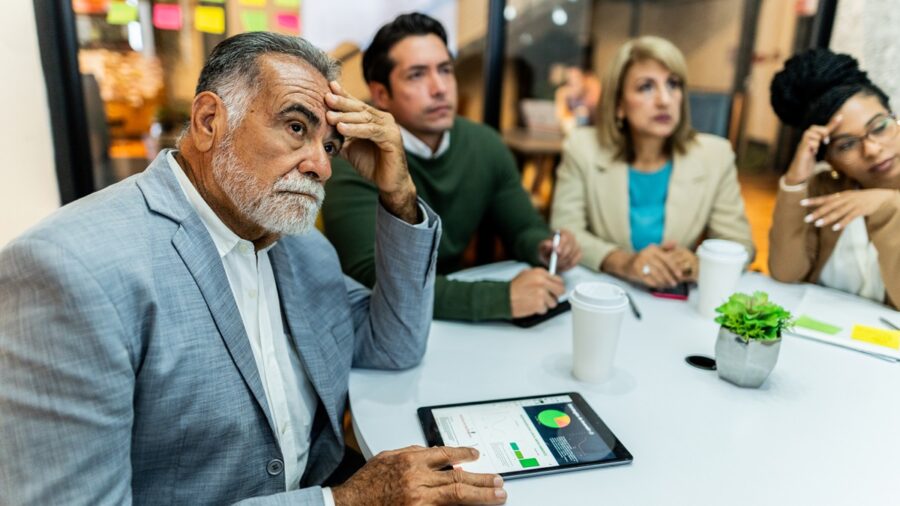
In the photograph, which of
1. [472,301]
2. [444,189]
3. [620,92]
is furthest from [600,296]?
[620,92]

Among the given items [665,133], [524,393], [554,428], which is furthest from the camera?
[665,133]

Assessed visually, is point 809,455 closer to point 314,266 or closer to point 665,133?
point 314,266

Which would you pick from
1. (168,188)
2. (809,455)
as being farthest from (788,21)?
(168,188)

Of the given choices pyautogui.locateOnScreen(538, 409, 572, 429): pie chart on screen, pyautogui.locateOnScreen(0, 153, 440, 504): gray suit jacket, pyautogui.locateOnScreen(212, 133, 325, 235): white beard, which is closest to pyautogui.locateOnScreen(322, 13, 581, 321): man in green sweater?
pyautogui.locateOnScreen(0, 153, 440, 504): gray suit jacket

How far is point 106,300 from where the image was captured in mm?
768

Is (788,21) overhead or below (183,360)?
overhead

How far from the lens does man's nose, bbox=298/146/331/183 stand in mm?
1018

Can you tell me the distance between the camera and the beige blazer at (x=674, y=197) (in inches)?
Result: 82.6

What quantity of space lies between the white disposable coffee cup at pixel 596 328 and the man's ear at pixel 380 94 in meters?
1.11

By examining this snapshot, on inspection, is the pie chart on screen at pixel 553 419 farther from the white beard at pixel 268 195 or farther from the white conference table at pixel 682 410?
the white beard at pixel 268 195

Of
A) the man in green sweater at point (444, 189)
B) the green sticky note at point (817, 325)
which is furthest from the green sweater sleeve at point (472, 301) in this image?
the green sticky note at point (817, 325)

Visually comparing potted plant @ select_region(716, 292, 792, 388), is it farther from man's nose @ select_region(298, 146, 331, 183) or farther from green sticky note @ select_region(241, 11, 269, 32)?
green sticky note @ select_region(241, 11, 269, 32)

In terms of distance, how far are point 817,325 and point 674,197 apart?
0.77 m

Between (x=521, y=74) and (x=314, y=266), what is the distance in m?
3.33
